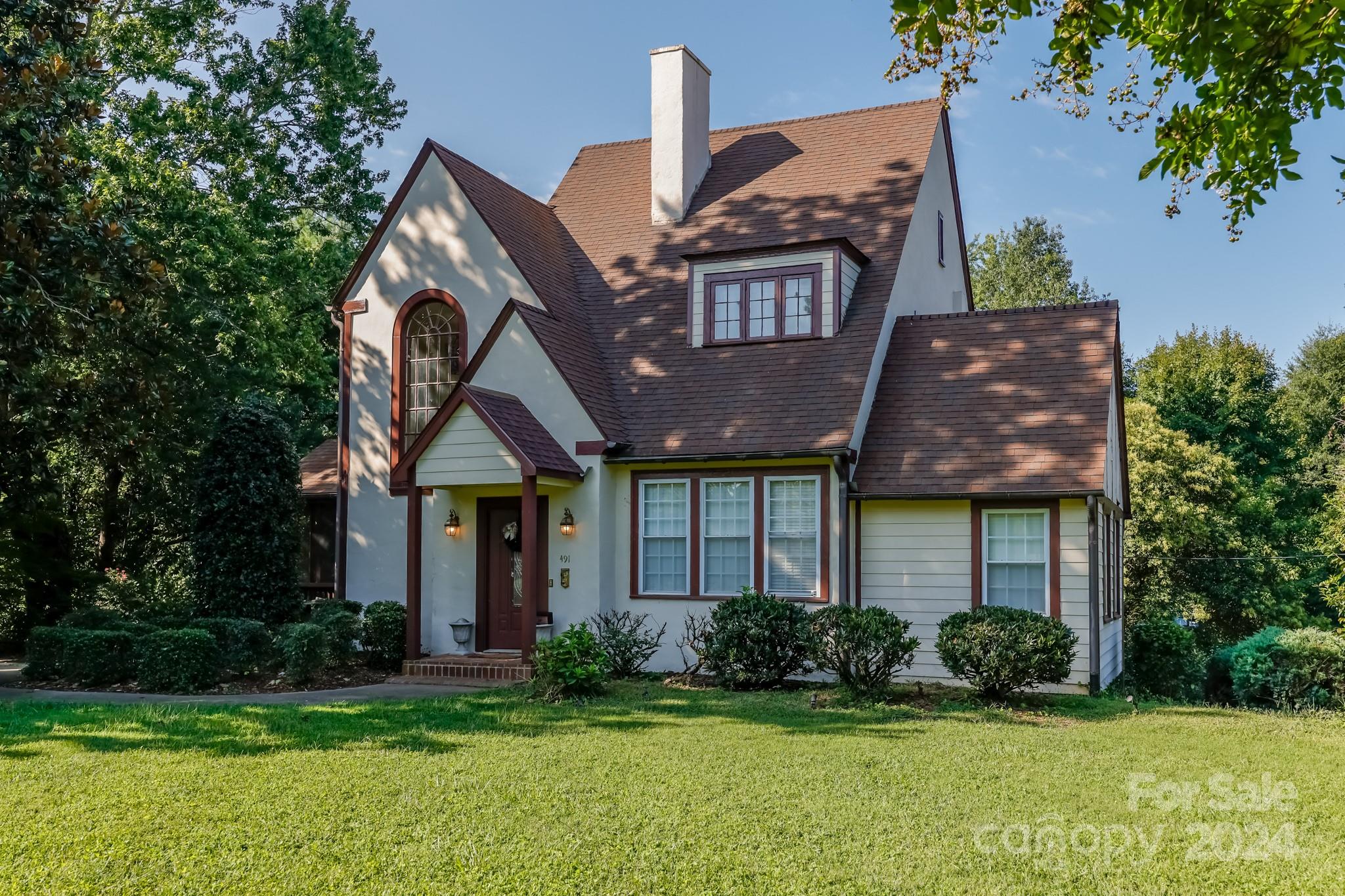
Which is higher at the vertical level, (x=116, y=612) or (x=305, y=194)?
(x=305, y=194)

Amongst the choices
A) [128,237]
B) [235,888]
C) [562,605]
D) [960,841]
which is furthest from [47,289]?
[960,841]

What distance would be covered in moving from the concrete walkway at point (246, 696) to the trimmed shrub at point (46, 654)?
24.4 inches

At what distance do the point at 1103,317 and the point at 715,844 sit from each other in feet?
41.4

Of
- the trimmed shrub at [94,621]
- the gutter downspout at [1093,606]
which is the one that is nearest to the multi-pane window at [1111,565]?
the gutter downspout at [1093,606]

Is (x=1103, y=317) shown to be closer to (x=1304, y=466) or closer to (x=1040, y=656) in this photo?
(x=1040, y=656)

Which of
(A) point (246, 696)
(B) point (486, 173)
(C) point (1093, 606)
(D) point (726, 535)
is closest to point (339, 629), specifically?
(A) point (246, 696)

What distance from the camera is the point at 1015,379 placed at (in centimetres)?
1653

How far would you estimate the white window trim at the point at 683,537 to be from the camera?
16656 mm

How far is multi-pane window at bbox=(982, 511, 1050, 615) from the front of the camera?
49.8ft

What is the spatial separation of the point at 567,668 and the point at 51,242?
846 centimetres

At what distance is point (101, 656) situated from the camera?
15.1 m

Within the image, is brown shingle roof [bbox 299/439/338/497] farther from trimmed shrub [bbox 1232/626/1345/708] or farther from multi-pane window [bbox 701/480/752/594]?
trimmed shrub [bbox 1232/626/1345/708]

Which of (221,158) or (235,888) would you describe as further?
(221,158)

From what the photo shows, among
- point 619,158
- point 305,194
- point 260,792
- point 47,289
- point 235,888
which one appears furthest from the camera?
point 305,194
